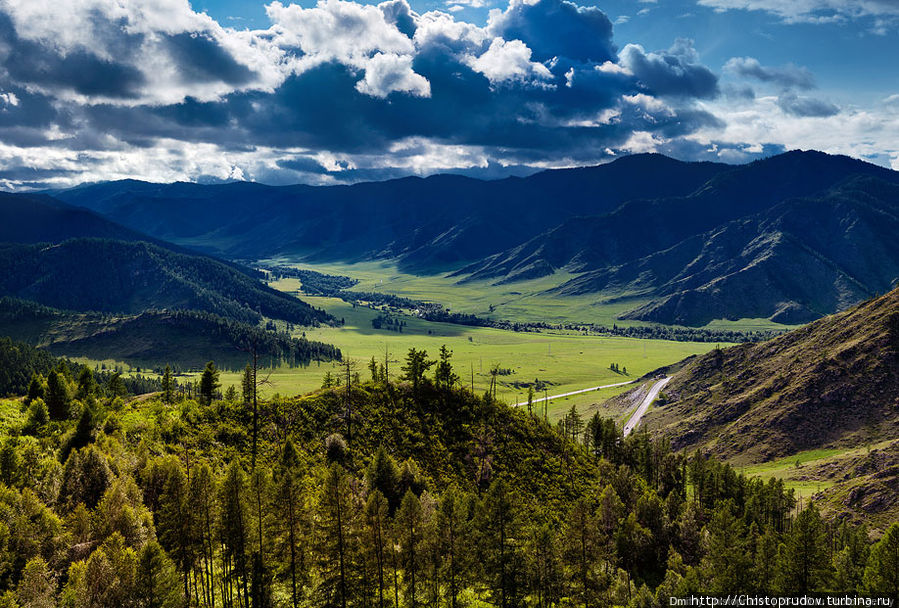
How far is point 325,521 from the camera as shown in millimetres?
61125

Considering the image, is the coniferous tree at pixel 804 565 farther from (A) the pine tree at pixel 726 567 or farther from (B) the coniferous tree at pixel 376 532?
(B) the coniferous tree at pixel 376 532

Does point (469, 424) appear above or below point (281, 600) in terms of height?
above

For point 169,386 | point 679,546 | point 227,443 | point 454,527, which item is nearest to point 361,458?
point 227,443

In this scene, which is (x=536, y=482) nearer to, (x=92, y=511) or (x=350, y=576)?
(x=350, y=576)

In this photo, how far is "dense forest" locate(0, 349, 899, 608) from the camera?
170 feet

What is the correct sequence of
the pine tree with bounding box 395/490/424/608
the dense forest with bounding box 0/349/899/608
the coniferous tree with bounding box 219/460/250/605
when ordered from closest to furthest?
the dense forest with bounding box 0/349/899/608 < the coniferous tree with bounding box 219/460/250/605 < the pine tree with bounding box 395/490/424/608

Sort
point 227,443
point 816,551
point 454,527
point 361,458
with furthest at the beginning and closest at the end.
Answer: point 361,458
point 227,443
point 816,551
point 454,527

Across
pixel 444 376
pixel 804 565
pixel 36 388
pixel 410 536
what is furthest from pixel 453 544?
pixel 36 388

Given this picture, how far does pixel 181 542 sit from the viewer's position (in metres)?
57.1

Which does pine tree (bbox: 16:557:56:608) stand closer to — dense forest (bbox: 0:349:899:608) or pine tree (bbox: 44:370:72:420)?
dense forest (bbox: 0:349:899:608)

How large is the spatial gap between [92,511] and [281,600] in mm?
22706

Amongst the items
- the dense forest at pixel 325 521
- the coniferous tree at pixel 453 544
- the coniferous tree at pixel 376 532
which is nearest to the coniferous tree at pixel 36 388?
the dense forest at pixel 325 521

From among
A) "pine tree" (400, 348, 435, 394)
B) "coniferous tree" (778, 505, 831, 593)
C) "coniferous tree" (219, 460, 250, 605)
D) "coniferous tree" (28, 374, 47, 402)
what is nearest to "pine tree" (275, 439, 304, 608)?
"coniferous tree" (219, 460, 250, 605)

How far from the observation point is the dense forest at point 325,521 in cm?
5184
